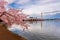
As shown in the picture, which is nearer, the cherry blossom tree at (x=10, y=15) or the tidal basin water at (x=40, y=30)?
the cherry blossom tree at (x=10, y=15)

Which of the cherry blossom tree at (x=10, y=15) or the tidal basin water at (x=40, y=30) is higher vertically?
the cherry blossom tree at (x=10, y=15)

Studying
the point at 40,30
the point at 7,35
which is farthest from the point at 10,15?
the point at 40,30

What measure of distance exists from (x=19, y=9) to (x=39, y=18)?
0.39m

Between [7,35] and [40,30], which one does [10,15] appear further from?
[40,30]

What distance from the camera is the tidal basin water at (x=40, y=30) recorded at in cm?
271

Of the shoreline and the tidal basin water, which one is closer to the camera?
the shoreline

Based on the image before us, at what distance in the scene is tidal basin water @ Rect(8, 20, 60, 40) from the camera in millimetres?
2707

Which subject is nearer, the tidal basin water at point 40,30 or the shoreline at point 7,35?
the shoreline at point 7,35

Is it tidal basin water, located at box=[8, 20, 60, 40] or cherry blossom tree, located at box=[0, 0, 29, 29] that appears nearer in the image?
cherry blossom tree, located at box=[0, 0, 29, 29]

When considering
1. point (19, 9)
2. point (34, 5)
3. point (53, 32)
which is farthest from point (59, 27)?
point (19, 9)

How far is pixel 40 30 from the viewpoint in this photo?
276 centimetres

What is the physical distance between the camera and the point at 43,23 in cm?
278

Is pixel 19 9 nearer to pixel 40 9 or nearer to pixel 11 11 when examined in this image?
pixel 11 11

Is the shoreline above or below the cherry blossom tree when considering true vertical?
below
